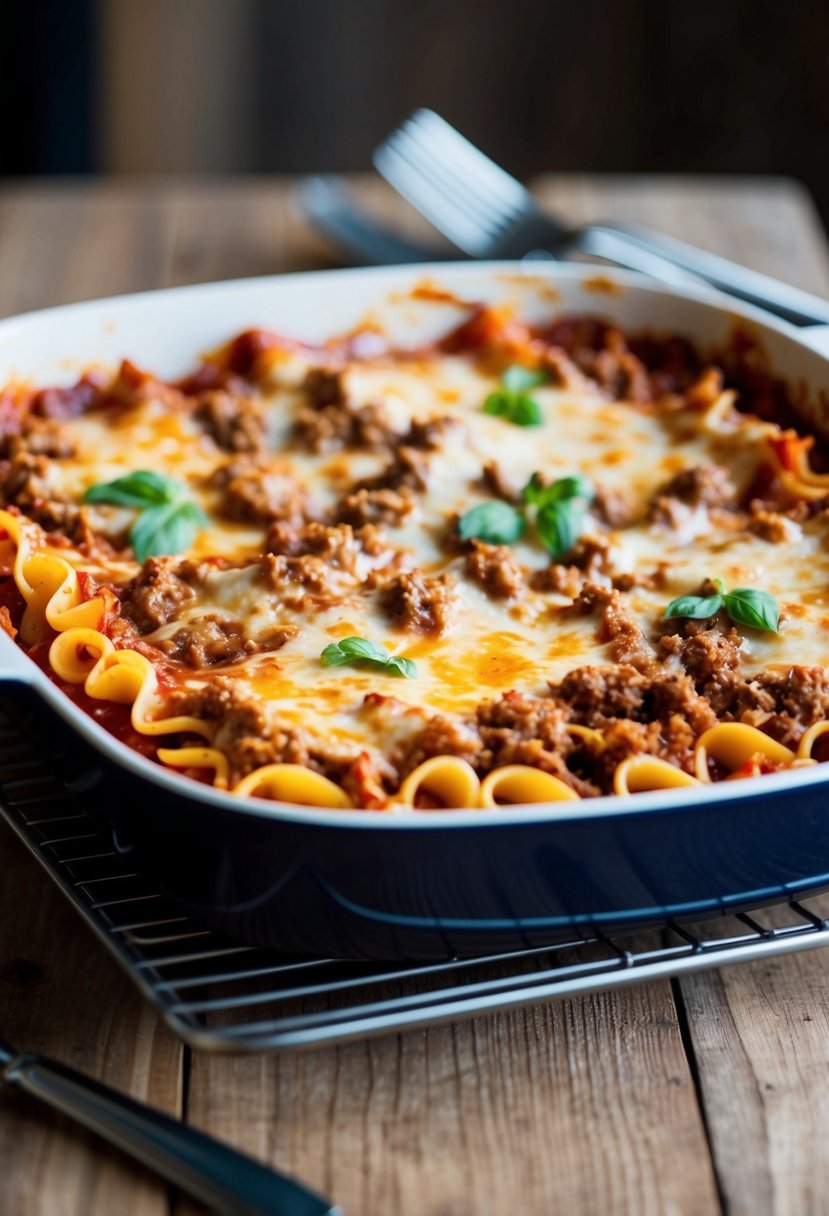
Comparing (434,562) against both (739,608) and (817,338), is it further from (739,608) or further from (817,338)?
(817,338)

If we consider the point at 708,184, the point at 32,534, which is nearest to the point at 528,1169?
the point at 32,534

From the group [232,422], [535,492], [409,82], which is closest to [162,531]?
[232,422]

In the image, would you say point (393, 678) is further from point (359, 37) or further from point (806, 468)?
point (359, 37)

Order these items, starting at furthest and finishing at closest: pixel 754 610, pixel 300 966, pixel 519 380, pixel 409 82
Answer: pixel 409 82
pixel 519 380
pixel 754 610
pixel 300 966

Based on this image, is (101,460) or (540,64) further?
(540,64)

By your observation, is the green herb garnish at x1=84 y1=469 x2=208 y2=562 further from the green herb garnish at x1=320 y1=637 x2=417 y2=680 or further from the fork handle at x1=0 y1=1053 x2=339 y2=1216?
the fork handle at x1=0 y1=1053 x2=339 y2=1216

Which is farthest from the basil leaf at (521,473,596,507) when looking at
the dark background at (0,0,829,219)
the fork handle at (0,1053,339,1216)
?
the dark background at (0,0,829,219)
